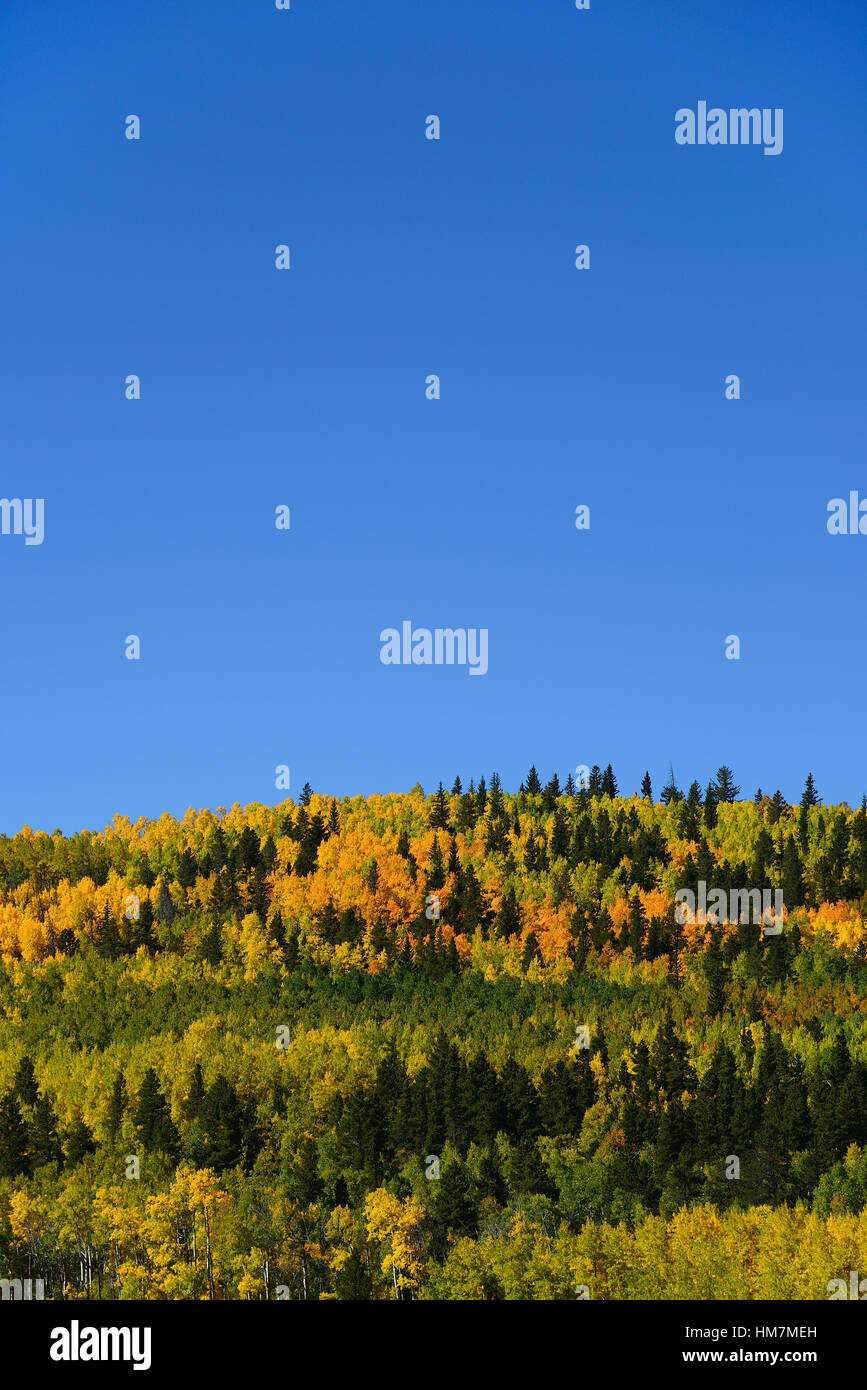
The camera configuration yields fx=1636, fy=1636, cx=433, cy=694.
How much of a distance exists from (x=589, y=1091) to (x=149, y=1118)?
4661cm

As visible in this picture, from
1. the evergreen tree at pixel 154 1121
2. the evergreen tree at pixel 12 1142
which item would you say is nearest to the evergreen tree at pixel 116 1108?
the evergreen tree at pixel 154 1121

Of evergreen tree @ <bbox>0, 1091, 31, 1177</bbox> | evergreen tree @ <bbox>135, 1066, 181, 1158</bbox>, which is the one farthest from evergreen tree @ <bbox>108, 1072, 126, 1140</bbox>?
evergreen tree @ <bbox>0, 1091, 31, 1177</bbox>

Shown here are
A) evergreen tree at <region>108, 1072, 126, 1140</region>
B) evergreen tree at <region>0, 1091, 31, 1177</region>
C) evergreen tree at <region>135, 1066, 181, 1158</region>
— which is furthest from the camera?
evergreen tree at <region>108, 1072, 126, 1140</region>

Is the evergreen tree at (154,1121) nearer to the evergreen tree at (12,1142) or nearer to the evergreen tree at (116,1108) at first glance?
the evergreen tree at (116,1108)

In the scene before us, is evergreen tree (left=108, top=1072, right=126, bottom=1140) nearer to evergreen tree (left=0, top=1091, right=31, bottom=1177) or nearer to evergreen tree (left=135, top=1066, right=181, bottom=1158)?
evergreen tree (left=135, top=1066, right=181, bottom=1158)

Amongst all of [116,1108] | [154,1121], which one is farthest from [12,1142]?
[154,1121]

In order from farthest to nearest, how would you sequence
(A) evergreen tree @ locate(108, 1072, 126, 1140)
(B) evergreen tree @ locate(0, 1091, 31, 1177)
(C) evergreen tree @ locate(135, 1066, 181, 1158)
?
(A) evergreen tree @ locate(108, 1072, 126, 1140) < (C) evergreen tree @ locate(135, 1066, 181, 1158) < (B) evergreen tree @ locate(0, 1091, 31, 1177)

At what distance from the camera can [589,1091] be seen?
17362cm

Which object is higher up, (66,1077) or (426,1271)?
(66,1077)

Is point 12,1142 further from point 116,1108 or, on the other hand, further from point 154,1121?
point 154,1121

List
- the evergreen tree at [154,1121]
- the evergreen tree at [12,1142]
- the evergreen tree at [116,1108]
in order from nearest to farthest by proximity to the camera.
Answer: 1. the evergreen tree at [12,1142]
2. the evergreen tree at [154,1121]
3. the evergreen tree at [116,1108]
